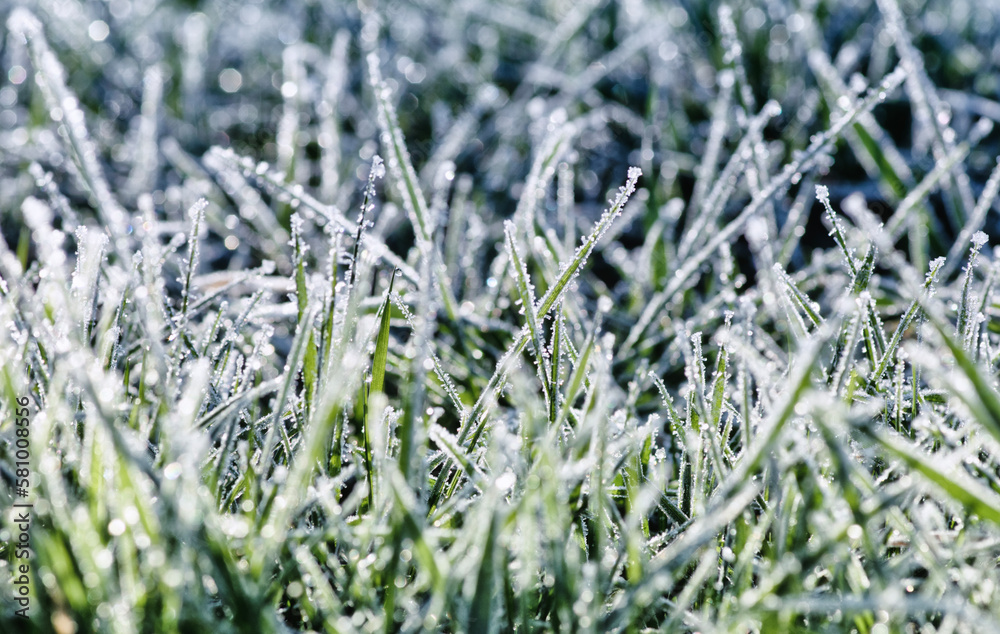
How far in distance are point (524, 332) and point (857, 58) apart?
1209mm

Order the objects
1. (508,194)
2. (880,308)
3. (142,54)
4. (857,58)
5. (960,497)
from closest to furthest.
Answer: (960,497) → (880,308) → (508,194) → (857,58) → (142,54)

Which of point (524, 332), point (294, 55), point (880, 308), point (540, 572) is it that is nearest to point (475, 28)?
point (294, 55)

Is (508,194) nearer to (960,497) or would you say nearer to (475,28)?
(475,28)

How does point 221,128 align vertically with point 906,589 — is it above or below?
below

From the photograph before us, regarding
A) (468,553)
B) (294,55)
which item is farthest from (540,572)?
(294,55)

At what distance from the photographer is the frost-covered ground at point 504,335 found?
53 centimetres

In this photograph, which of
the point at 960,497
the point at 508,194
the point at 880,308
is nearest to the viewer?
the point at 960,497

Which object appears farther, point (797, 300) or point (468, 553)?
point (797, 300)

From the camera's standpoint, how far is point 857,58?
1.57m

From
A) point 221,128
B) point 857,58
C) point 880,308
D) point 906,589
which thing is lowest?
point 221,128

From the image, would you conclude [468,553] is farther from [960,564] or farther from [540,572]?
[960,564]

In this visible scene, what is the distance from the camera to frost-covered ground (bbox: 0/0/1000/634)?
0.53 m

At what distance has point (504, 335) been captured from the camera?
39.1 inches

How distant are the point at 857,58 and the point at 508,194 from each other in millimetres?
801
